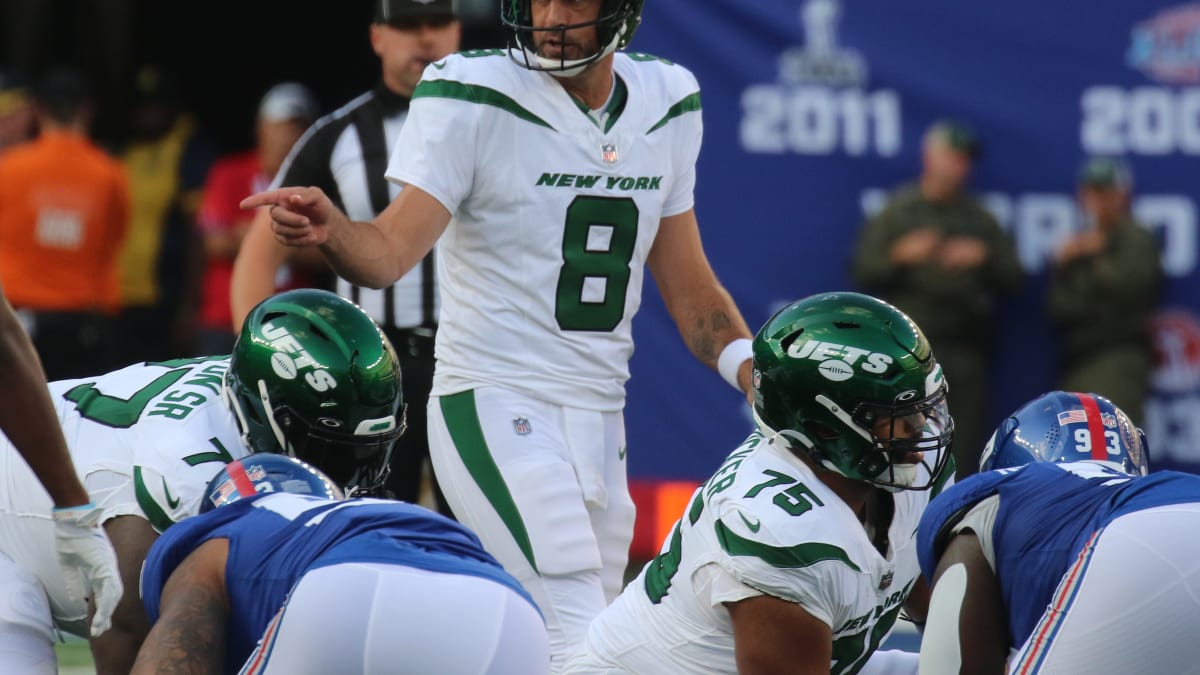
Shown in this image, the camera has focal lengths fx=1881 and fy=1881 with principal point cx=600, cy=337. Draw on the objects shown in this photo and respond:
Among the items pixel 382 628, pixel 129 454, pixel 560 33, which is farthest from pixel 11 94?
pixel 382 628

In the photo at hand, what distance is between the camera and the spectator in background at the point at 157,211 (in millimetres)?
10023

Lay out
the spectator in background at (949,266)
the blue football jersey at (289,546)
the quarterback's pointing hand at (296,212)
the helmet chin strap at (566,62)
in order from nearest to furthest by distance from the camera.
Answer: the blue football jersey at (289,546)
the quarterback's pointing hand at (296,212)
the helmet chin strap at (566,62)
the spectator in background at (949,266)

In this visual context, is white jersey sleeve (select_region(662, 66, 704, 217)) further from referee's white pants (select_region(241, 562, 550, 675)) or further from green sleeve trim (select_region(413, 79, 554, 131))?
referee's white pants (select_region(241, 562, 550, 675))

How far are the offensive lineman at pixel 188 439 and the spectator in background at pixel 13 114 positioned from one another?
6518 mm

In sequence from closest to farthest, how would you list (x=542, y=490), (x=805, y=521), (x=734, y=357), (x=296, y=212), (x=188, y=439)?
1. (x=805, y=521)
2. (x=188, y=439)
3. (x=296, y=212)
4. (x=542, y=490)
5. (x=734, y=357)

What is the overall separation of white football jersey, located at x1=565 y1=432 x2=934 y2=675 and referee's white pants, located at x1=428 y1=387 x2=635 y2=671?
0.58m

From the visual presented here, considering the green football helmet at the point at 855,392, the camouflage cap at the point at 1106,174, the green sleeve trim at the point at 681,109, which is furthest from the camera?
the camouflage cap at the point at 1106,174

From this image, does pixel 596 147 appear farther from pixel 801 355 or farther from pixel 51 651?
pixel 51 651

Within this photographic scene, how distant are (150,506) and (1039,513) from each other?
158 cm

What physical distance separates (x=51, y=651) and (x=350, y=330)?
0.86 meters

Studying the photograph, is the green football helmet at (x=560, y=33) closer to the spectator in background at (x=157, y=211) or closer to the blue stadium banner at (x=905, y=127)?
the blue stadium banner at (x=905, y=127)

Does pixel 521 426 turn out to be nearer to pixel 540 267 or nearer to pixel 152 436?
pixel 540 267

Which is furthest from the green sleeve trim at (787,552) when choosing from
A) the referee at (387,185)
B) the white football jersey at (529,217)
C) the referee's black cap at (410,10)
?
the referee's black cap at (410,10)

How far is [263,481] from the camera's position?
10.1ft
